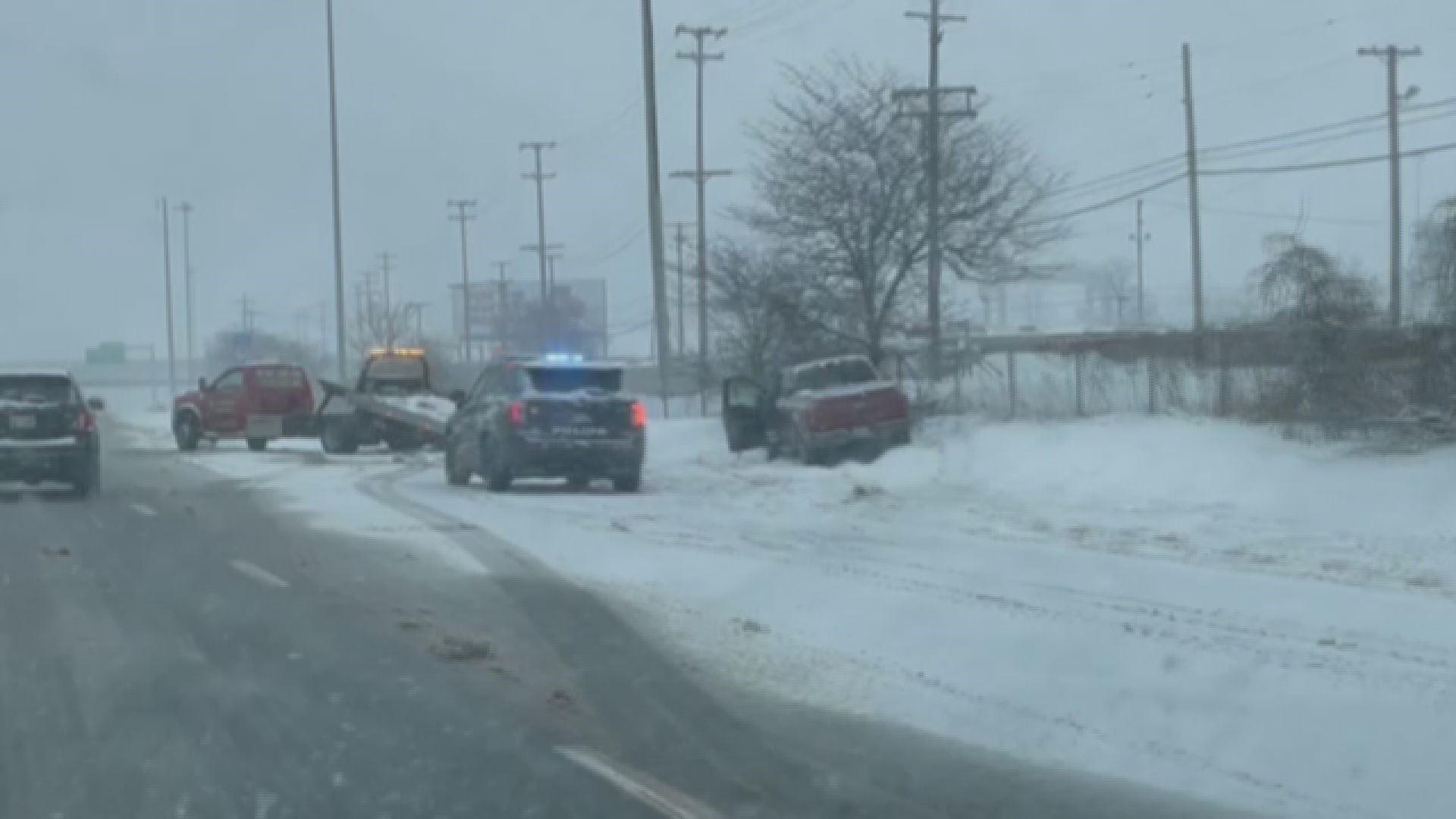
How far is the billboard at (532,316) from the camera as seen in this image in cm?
11081

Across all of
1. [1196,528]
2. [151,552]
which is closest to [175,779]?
[151,552]

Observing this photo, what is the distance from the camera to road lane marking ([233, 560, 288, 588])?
17453 millimetres

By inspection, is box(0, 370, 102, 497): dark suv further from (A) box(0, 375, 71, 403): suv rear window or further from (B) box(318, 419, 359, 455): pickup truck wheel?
(B) box(318, 419, 359, 455): pickup truck wheel

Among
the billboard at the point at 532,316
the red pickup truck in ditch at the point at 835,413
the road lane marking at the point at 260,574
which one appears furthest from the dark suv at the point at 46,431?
the billboard at the point at 532,316

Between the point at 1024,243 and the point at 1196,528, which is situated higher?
the point at 1024,243

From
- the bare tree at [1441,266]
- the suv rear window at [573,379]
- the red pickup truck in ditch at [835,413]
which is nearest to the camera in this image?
the bare tree at [1441,266]

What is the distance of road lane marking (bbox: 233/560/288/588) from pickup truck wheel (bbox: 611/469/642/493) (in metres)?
9.61

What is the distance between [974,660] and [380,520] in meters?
12.3

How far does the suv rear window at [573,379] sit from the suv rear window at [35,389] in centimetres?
644

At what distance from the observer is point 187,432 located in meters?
48.9

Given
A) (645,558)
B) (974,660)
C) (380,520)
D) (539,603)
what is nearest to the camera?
(974,660)

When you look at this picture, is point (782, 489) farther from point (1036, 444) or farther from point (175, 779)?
point (175, 779)

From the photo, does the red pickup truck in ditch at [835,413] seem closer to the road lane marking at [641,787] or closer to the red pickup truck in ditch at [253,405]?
the red pickup truck in ditch at [253,405]

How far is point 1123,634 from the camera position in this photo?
13438 millimetres
